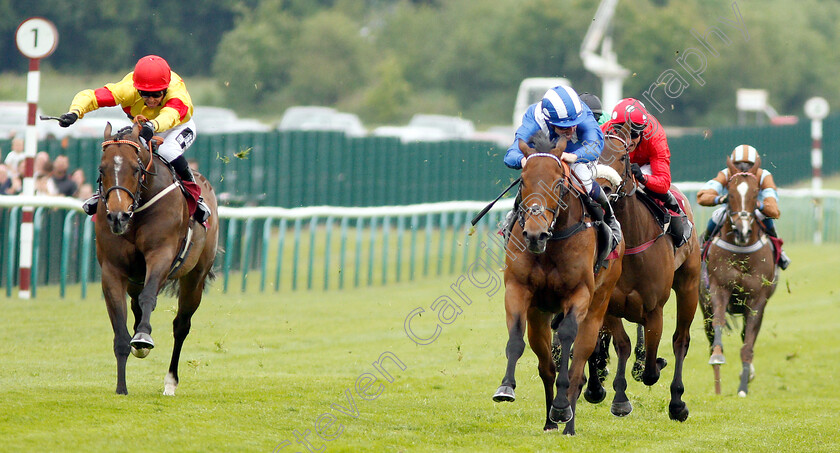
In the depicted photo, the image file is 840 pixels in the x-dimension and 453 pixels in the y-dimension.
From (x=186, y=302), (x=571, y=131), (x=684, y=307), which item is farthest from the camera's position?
(x=684, y=307)

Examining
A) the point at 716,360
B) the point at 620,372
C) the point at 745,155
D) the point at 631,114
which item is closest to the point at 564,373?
the point at 620,372

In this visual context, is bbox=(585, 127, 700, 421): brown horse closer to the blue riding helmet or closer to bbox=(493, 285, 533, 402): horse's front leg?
the blue riding helmet

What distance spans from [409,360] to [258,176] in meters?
7.93

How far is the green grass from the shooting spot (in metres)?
6.18

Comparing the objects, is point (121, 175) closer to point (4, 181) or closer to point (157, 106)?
point (157, 106)

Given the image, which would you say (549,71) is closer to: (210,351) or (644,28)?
(644,28)

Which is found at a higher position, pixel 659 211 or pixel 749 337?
pixel 659 211

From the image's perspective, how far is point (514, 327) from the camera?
6223 mm

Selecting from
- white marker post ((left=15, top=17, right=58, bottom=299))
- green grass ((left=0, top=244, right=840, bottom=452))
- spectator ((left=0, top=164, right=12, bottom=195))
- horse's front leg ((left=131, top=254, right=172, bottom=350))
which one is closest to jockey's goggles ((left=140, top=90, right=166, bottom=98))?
horse's front leg ((left=131, top=254, right=172, bottom=350))

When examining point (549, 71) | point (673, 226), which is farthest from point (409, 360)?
point (549, 71)

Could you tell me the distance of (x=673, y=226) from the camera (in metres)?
7.72

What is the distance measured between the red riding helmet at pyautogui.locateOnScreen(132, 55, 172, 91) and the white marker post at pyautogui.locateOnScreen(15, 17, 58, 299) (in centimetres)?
496

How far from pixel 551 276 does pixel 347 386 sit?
266cm

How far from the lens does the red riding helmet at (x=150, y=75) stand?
23.8 feet
